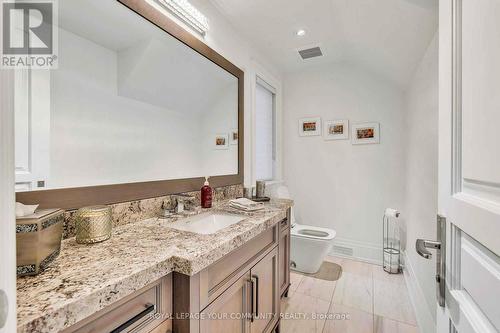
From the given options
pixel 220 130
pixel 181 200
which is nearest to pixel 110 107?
pixel 181 200

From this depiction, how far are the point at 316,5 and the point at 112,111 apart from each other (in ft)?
5.75

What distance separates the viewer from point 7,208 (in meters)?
0.34

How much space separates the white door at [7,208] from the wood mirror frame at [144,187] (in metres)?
0.61

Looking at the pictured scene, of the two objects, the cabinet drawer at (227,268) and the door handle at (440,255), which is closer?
the door handle at (440,255)

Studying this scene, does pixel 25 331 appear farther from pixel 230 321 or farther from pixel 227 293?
pixel 230 321

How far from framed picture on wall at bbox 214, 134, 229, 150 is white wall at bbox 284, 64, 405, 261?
140 centimetres

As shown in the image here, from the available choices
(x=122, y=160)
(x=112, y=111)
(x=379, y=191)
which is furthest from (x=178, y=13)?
(x=379, y=191)

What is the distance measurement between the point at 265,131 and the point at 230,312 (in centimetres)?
211

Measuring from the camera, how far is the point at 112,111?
1.11 m

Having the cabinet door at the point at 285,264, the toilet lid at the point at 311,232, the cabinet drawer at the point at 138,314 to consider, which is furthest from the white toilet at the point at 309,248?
the cabinet drawer at the point at 138,314

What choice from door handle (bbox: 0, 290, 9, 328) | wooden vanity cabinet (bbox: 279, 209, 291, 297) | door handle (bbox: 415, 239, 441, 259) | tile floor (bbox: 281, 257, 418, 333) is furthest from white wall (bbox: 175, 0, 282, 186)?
door handle (bbox: 0, 290, 9, 328)

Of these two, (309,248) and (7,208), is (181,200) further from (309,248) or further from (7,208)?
(309,248)

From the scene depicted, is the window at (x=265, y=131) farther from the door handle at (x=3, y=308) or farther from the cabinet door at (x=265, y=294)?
the door handle at (x=3, y=308)

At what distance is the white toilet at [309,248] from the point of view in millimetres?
2207
